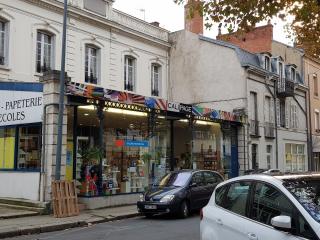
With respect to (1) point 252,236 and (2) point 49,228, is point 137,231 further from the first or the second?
(1) point 252,236

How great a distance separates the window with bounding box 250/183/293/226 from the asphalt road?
6.03m

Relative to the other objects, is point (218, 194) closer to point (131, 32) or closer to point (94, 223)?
point (94, 223)

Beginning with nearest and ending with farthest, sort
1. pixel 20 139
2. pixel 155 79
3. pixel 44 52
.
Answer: pixel 20 139, pixel 44 52, pixel 155 79

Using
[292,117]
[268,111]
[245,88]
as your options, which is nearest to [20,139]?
[245,88]

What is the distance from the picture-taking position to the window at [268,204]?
18.1 ft

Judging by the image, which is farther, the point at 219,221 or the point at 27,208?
the point at 27,208

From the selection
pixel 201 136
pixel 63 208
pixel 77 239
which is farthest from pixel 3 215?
pixel 201 136

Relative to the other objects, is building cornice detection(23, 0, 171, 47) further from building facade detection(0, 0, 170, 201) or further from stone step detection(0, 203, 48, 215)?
stone step detection(0, 203, 48, 215)

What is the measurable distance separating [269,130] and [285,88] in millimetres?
3669

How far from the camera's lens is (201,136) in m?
26.5

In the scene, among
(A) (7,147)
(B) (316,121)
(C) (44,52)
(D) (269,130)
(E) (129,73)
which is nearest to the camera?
(A) (7,147)

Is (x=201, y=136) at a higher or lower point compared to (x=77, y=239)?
higher

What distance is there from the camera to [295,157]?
37.7m

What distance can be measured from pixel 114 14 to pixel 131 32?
4.88ft
